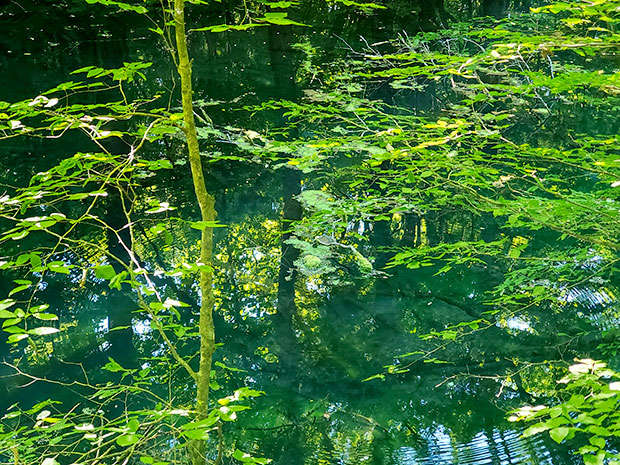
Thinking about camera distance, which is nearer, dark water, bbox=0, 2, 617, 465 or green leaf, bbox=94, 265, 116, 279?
green leaf, bbox=94, 265, 116, 279

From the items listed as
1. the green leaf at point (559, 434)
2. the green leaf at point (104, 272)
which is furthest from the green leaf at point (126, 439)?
the green leaf at point (559, 434)

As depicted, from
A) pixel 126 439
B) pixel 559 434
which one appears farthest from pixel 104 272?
pixel 559 434

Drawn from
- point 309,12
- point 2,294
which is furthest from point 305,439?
point 309,12

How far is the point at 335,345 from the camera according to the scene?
372 cm

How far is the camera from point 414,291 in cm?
425

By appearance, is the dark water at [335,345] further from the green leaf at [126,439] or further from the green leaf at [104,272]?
the green leaf at [104,272]

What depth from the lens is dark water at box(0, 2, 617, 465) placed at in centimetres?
297

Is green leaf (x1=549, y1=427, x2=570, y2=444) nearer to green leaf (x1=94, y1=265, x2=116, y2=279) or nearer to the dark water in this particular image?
green leaf (x1=94, y1=265, x2=116, y2=279)

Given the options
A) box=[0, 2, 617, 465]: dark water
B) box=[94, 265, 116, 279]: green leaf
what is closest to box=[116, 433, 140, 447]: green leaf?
box=[94, 265, 116, 279]: green leaf

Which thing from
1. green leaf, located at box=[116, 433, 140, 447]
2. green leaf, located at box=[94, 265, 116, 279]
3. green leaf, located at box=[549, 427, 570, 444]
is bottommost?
green leaf, located at box=[116, 433, 140, 447]

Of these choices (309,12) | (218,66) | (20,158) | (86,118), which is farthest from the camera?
(309,12)

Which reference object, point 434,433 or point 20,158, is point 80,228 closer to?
point 20,158

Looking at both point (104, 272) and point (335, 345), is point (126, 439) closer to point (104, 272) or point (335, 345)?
point (104, 272)

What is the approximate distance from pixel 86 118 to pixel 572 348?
3.30 m
